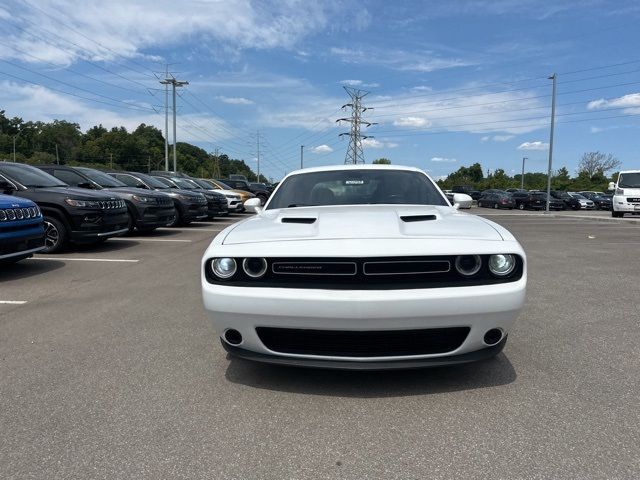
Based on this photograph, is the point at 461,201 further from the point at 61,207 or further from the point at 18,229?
the point at 61,207

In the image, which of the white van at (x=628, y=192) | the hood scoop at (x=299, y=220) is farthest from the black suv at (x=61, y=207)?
the white van at (x=628, y=192)

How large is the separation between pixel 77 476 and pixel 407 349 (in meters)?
1.75

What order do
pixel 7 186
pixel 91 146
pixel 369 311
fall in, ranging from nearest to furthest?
pixel 369 311 < pixel 7 186 < pixel 91 146

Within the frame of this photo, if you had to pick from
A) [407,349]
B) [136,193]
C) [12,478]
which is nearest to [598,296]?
[407,349]

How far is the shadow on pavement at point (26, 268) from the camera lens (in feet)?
22.1

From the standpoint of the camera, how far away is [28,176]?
8641 mm

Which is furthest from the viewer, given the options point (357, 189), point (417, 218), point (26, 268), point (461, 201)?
point (26, 268)

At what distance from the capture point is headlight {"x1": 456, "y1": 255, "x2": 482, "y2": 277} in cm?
281

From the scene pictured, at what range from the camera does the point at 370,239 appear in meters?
2.78

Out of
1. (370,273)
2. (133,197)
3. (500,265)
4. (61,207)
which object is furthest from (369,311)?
(133,197)

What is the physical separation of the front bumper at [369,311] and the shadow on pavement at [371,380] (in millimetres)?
286

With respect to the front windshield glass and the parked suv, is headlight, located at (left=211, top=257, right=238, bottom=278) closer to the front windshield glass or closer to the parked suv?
the parked suv

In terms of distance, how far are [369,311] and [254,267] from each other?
29.4 inches

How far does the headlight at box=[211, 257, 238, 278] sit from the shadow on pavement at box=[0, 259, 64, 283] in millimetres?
4883
